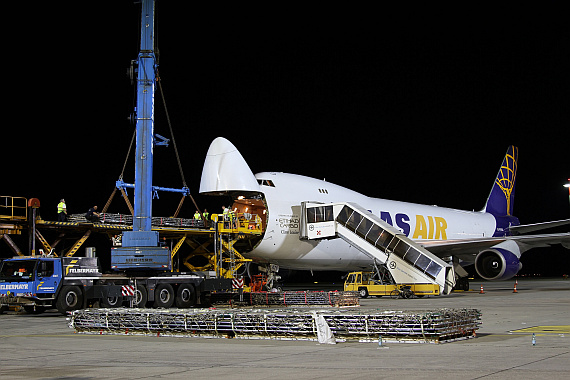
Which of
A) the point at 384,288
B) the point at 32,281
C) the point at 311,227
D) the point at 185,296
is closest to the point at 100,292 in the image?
the point at 32,281

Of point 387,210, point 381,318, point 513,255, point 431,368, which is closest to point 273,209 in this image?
point 387,210

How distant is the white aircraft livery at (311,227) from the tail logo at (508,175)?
7712 mm

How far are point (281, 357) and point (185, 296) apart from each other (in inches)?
544

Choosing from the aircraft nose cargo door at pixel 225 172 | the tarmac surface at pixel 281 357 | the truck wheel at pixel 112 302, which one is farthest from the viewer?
the aircraft nose cargo door at pixel 225 172

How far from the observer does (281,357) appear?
10.3 metres

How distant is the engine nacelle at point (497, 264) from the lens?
31312 mm

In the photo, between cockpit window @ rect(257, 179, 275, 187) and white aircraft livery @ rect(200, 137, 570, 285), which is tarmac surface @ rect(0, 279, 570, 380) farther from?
cockpit window @ rect(257, 179, 275, 187)

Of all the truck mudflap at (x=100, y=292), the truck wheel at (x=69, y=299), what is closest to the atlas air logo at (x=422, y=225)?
the truck mudflap at (x=100, y=292)

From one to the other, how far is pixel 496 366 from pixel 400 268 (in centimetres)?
1842

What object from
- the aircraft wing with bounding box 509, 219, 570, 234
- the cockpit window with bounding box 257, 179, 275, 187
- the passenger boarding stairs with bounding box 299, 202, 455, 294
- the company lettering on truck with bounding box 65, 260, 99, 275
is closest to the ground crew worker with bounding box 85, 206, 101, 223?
the company lettering on truck with bounding box 65, 260, 99, 275

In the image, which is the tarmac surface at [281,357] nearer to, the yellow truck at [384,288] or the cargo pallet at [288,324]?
the cargo pallet at [288,324]

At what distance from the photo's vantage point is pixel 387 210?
3388 cm

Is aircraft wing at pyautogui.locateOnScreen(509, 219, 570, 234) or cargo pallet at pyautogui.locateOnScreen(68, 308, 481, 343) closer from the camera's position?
cargo pallet at pyautogui.locateOnScreen(68, 308, 481, 343)

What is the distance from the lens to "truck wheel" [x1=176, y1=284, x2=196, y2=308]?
23.3m
